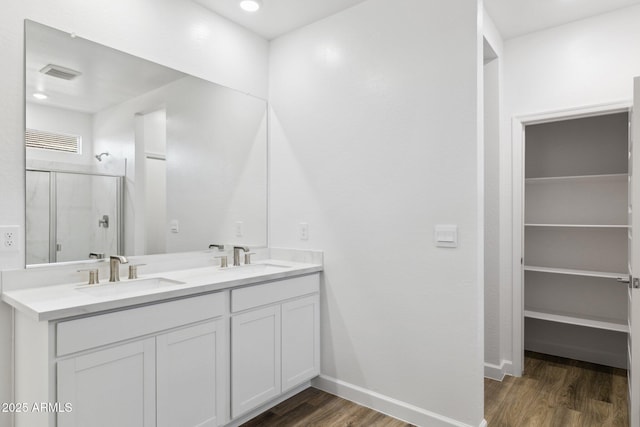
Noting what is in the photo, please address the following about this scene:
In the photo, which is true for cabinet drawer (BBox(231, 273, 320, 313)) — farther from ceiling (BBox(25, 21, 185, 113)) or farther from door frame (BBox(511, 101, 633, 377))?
door frame (BBox(511, 101, 633, 377))

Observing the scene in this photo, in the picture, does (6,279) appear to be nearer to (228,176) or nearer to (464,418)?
(228,176)

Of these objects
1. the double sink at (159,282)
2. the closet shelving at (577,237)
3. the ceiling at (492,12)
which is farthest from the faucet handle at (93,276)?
the closet shelving at (577,237)

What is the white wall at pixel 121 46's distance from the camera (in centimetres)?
170

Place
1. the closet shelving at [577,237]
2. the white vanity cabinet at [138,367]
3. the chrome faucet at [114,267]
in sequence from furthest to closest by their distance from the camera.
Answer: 1. the closet shelving at [577,237]
2. the chrome faucet at [114,267]
3. the white vanity cabinet at [138,367]

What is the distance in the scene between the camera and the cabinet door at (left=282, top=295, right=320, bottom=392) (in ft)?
7.75

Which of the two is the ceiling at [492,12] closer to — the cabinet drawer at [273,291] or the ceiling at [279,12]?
the ceiling at [279,12]

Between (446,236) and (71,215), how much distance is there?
6.63 ft

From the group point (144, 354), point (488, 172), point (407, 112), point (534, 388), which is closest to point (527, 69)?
point (488, 172)

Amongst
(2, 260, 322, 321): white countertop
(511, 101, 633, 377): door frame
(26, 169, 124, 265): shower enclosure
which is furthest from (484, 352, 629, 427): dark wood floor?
(26, 169, 124, 265): shower enclosure

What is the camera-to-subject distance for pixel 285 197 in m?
2.89

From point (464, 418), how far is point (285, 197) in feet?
6.05

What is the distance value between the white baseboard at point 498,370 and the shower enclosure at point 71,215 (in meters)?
2.73

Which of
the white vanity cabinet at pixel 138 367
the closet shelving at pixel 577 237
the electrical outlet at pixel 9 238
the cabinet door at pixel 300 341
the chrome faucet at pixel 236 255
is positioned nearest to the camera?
the white vanity cabinet at pixel 138 367

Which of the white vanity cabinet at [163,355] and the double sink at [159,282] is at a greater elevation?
the double sink at [159,282]
